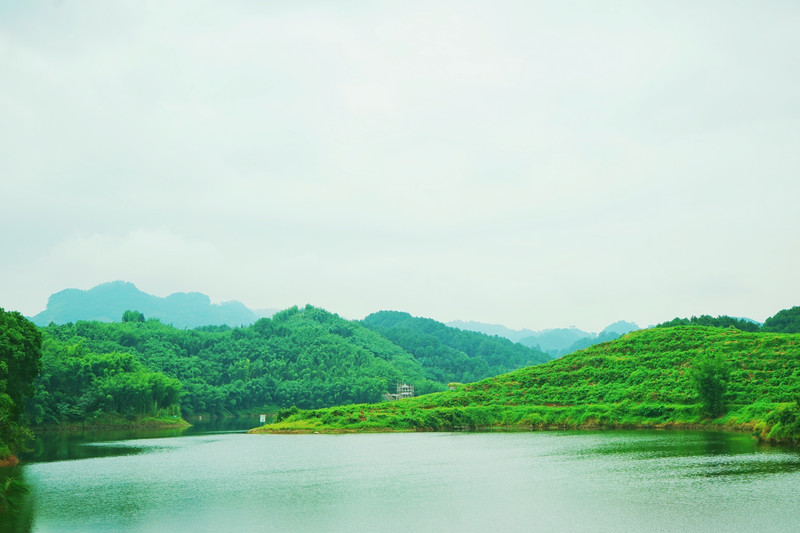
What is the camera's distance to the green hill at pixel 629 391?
2638 inches

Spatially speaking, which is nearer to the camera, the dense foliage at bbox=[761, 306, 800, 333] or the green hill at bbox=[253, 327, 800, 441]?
the green hill at bbox=[253, 327, 800, 441]

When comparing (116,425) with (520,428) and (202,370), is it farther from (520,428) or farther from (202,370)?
(520,428)

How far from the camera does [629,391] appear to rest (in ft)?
251

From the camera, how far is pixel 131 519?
30.9 meters

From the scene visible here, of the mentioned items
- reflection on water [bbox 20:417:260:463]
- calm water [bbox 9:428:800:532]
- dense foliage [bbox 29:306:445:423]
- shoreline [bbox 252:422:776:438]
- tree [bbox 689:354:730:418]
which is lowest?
calm water [bbox 9:428:800:532]

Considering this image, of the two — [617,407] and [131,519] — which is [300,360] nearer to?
[617,407]

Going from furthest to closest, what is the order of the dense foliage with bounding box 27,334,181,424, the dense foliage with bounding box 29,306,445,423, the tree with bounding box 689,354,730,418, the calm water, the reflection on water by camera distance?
1. the dense foliage with bounding box 29,306,445,423
2. the dense foliage with bounding box 27,334,181,424
3. the tree with bounding box 689,354,730,418
4. the reflection on water
5. the calm water

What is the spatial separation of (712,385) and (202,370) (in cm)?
10524

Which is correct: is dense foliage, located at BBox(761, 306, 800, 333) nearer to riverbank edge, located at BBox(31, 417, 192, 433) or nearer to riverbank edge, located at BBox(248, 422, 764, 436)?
riverbank edge, located at BBox(248, 422, 764, 436)

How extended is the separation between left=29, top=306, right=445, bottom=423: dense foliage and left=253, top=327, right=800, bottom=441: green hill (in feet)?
96.2

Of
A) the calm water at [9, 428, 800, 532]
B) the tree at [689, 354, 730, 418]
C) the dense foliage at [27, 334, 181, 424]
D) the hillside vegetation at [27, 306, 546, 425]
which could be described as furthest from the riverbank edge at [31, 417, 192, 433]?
the tree at [689, 354, 730, 418]

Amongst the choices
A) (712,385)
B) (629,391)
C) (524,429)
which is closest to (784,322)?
(629,391)

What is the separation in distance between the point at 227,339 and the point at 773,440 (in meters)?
135

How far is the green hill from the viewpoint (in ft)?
220
